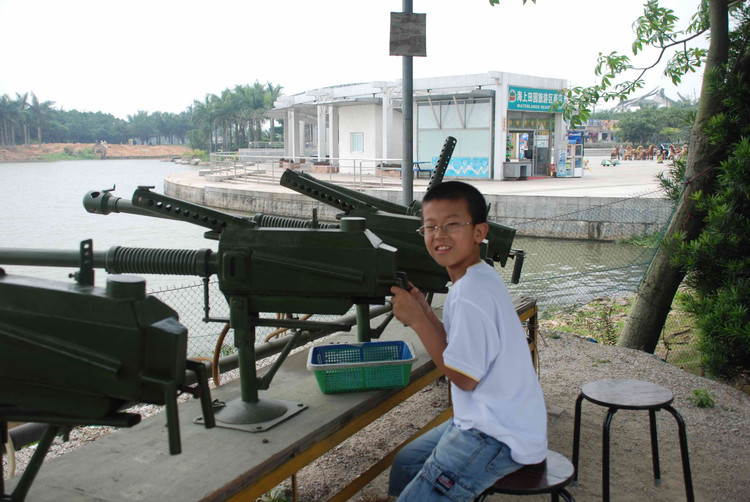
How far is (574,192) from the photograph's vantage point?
1817cm

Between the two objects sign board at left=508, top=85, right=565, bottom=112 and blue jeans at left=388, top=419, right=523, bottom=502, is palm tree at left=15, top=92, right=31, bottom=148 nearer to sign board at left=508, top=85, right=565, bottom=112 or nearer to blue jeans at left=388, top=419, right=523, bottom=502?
sign board at left=508, top=85, right=565, bottom=112

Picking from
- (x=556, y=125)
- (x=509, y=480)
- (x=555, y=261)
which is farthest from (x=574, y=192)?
(x=509, y=480)

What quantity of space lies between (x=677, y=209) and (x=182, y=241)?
1420 cm

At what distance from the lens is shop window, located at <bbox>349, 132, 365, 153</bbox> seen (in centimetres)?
2841

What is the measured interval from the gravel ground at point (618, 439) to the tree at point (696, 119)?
1.83 feet

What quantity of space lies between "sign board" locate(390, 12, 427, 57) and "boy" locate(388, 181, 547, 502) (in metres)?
3.19

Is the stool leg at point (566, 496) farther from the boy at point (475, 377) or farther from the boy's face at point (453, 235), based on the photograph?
the boy's face at point (453, 235)

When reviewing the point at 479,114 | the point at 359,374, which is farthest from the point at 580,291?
the point at 479,114

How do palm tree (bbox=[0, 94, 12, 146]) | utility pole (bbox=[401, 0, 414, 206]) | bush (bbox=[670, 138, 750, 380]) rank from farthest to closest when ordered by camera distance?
palm tree (bbox=[0, 94, 12, 146]) < utility pole (bbox=[401, 0, 414, 206]) < bush (bbox=[670, 138, 750, 380])

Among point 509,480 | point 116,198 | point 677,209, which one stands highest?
point 116,198

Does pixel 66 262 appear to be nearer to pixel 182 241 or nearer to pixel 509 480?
pixel 509 480

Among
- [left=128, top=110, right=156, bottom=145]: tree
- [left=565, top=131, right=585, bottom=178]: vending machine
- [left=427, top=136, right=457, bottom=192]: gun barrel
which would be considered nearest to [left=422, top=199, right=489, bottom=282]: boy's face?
[left=427, top=136, right=457, bottom=192]: gun barrel

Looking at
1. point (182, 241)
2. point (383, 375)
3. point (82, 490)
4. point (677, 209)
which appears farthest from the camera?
point (182, 241)

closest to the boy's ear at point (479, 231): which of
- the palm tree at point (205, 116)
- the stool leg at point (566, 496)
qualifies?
the stool leg at point (566, 496)
